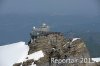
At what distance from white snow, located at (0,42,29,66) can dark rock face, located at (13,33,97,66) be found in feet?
2.77

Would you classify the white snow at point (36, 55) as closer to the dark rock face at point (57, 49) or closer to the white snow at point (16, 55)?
the white snow at point (16, 55)

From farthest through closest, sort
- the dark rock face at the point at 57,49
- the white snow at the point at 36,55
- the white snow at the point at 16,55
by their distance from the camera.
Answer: the white snow at the point at 16,55 < the white snow at the point at 36,55 < the dark rock face at the point at 57,49

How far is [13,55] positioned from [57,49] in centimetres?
492

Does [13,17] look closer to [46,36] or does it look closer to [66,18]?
[66,18]

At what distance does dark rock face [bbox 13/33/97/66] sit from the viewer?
28.0 meters

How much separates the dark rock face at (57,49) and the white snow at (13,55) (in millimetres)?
845

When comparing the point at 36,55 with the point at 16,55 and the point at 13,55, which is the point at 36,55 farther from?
the point at 13,55

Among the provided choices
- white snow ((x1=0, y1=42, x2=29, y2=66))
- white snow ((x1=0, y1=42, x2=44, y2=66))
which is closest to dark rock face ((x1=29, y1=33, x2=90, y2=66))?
white snow ((x1=0, y1=42, x2=44, y2=66))

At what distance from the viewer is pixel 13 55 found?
32312mm

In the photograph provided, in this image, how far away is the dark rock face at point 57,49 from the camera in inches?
1104

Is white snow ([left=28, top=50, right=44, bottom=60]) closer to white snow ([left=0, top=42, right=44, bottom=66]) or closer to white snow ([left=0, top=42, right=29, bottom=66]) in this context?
white snow ([left=0, top=42, right=44, bottom=66])

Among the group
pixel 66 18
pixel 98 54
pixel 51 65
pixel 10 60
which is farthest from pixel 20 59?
pixel 66 18

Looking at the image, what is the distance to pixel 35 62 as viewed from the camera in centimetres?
2773

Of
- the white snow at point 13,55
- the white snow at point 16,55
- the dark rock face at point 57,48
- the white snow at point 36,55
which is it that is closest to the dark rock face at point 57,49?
the dark rock face at point 57,48
